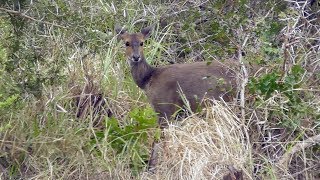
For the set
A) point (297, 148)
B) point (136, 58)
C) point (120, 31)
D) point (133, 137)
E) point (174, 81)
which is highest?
point (120, 31)

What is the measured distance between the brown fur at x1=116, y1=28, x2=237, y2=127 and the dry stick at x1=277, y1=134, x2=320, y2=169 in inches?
36.4

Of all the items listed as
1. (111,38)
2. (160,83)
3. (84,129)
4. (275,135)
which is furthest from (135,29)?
(275,135)

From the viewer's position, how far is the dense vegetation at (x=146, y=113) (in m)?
6.57

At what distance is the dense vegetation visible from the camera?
6.57m

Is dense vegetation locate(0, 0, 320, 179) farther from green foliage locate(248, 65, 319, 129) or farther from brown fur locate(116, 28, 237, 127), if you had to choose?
brown fur locate(116, 28, 237, 127)

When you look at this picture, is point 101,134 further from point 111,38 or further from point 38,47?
point 111,38

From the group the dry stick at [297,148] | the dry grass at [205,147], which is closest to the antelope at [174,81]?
the dry grass at [205,147]

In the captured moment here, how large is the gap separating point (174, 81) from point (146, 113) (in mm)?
492

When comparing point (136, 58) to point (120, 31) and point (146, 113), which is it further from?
point (146, 113)

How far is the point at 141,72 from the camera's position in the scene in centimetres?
825

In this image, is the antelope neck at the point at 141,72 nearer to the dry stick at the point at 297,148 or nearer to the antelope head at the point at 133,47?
the antelope head at the point at 133,47

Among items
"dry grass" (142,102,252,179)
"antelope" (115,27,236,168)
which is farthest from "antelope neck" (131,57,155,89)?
"dry grass" (142,102,252,179)

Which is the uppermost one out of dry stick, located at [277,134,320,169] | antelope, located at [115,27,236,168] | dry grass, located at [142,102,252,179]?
antelope, located at [115,27,236,168]

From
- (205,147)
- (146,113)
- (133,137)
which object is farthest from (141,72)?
(205,147)
